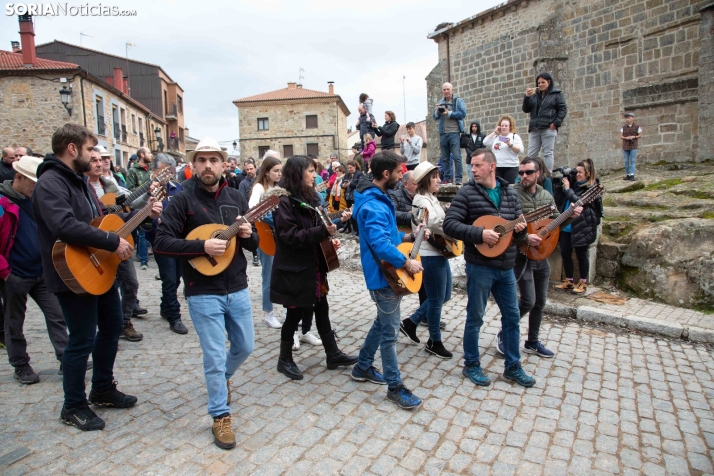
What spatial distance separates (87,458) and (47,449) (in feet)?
1.10

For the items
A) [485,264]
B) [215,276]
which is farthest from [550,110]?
[215,276]

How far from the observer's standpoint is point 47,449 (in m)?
3.03

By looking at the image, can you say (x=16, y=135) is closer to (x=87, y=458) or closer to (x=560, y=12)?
(x=560, y=12)

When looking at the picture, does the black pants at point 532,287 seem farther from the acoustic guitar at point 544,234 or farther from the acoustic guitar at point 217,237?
the acoustic guitar at point 217,237

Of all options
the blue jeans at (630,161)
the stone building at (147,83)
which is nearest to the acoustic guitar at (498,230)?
the blue jeans at (630,161)

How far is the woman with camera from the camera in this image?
7.88m

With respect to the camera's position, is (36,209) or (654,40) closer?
(36,209)

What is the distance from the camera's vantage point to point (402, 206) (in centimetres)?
560

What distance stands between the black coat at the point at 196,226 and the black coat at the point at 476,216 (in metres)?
1.73

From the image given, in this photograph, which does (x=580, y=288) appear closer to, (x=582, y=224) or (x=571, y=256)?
(x=571, y=256)

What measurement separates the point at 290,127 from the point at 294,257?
46.7 m

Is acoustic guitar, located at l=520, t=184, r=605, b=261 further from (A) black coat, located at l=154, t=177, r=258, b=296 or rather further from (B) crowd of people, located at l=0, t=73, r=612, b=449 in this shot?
(A) black coat, located at l=154, t=177, r=258, b=296

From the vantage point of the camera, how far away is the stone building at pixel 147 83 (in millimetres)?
38781

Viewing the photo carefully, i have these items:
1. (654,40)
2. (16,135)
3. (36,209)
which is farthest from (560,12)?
(16,135)
